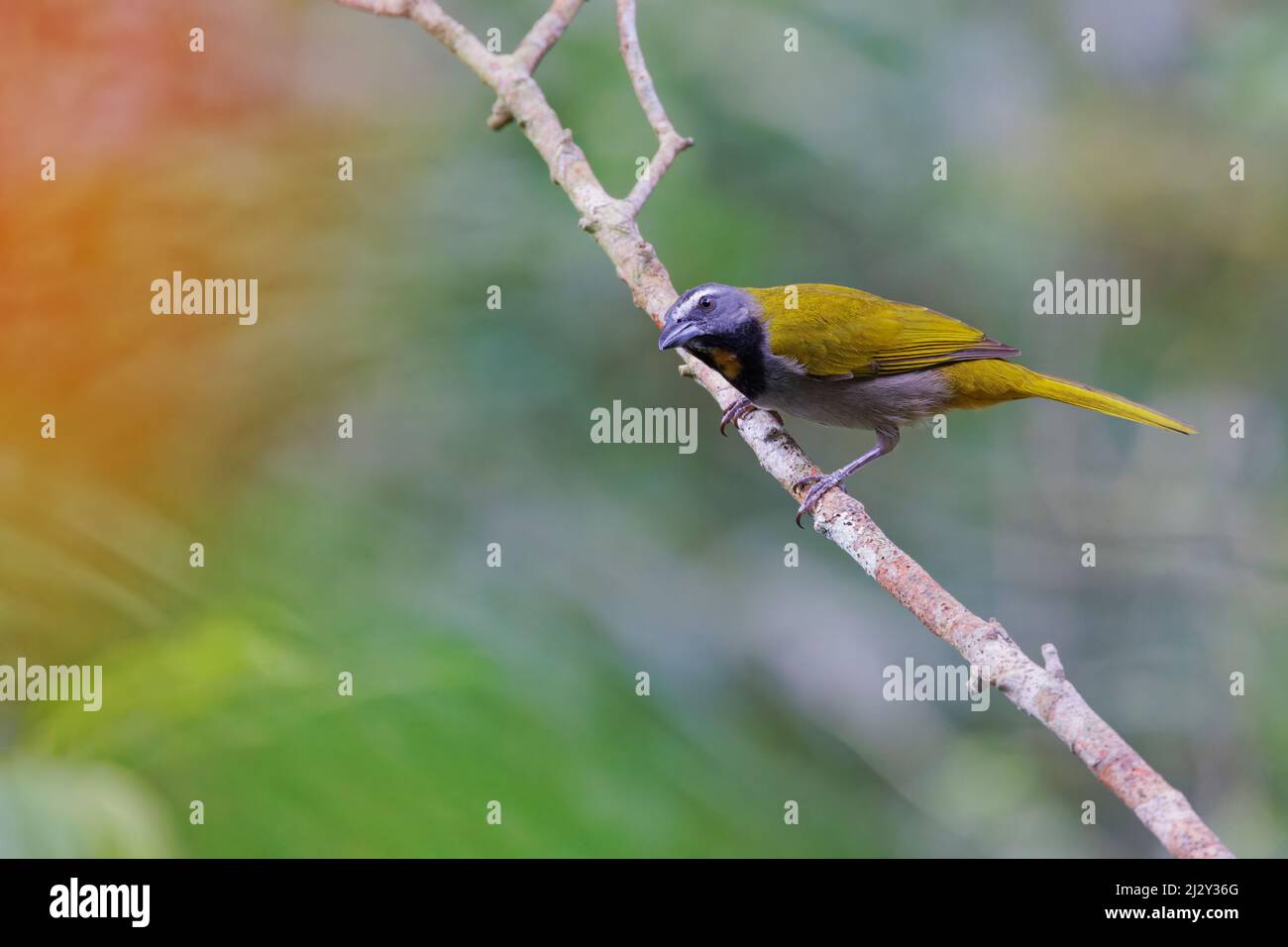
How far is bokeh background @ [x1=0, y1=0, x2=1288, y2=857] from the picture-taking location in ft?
10.1

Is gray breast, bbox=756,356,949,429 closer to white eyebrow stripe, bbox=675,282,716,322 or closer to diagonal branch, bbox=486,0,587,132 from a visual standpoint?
white eyebrow stripe, bbox=675,282,716,322

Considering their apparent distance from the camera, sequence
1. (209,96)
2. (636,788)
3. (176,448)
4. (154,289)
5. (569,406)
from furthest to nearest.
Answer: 1. (569,406)
2. (209,96)
3. (154,289)
4. (176,448)
5. (636,788)

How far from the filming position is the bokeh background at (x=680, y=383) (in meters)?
3.09

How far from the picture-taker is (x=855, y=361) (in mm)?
4125

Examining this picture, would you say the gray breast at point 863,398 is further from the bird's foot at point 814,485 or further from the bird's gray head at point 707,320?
the bird's foot at point 814,485

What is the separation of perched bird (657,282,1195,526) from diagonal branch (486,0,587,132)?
85 centimetres

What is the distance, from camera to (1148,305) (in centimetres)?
552

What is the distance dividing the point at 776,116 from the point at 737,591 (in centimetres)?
198

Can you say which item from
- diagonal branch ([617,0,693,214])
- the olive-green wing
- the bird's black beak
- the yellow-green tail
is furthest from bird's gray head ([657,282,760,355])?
the yellow-green tail

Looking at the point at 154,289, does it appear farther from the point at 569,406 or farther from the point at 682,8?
the point at 682,8

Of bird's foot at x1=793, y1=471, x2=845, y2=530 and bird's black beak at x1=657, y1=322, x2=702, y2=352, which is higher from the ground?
bird's black beak at x1=657, y1=322, x2=702, y2=352

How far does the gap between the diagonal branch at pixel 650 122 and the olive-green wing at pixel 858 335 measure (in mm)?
699

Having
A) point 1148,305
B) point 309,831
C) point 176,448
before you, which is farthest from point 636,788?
point 1148,305

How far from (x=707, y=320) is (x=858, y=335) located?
2.17 feet
